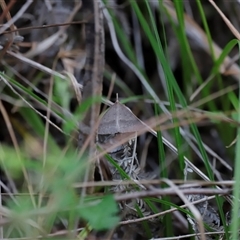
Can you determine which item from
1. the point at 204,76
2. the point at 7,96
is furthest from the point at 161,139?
the point at 204,76

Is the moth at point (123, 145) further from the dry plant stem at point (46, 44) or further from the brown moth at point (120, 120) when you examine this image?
the dry plant stem at point (46, 44)

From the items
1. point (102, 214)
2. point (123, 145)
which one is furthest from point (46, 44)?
point (102, 214)

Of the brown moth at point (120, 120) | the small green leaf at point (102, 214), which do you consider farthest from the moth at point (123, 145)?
the small green leaf at point (102, 214)

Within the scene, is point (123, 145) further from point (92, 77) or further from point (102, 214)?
point (102, 214)

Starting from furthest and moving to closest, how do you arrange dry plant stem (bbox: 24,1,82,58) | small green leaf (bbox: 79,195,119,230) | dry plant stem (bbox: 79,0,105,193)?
dry plant stem (bbox: 24,1,82,58), dry plant stem (bbox: 79,0,105,193), small green leaf (bbox: 79,195,119,230)

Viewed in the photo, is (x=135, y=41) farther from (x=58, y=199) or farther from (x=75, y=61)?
(x=58, y=199)

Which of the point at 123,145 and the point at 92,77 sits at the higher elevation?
the point at 92,77

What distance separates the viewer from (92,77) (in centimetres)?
72

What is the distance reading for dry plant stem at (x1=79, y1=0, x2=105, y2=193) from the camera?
663 millimetres

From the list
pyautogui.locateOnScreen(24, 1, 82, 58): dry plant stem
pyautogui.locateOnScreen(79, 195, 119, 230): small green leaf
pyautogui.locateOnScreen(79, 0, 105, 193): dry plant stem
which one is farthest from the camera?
pyautogui.locateOnScreen(24, 1, 82, 58): dry plant stem

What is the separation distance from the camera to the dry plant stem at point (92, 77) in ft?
2.17

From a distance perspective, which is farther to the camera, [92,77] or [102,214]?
[92,77]

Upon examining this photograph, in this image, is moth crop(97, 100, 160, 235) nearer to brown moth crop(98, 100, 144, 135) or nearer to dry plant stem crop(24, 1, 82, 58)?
brown moth crop(98, 100, 144, 135)

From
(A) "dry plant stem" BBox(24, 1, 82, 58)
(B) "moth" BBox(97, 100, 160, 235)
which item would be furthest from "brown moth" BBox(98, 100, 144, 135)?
(A) "dry plant stem" BBox(24, 1, 82, 58)
